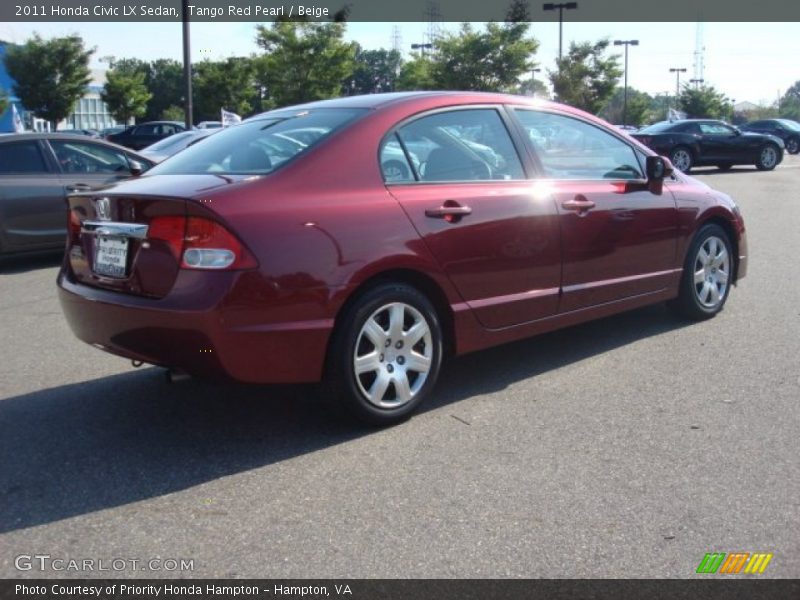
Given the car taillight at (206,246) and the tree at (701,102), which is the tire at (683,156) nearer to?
the car taillight at (206,246)

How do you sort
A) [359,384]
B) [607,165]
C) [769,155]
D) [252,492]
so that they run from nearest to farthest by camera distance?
[252,492] → [359,384] → [607,165] → [769,155]

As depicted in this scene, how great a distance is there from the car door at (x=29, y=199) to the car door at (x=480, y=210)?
6075mm

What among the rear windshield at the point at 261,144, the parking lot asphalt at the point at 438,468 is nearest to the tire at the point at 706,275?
the parking lot asphalt at the point at 438,468

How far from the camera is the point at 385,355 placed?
14.1 ft

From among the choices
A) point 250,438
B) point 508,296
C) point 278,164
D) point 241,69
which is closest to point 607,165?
point 508,296

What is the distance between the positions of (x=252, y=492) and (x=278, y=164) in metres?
1.56

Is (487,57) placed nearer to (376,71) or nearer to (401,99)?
(401,99)

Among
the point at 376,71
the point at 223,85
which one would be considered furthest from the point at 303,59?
the point at 376,71

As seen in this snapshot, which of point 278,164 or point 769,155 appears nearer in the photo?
point 278,164

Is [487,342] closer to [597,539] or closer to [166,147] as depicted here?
[597,539]

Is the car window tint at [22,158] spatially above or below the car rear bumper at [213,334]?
above

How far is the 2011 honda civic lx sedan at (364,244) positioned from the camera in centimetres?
386

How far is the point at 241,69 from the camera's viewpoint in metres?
44.1
